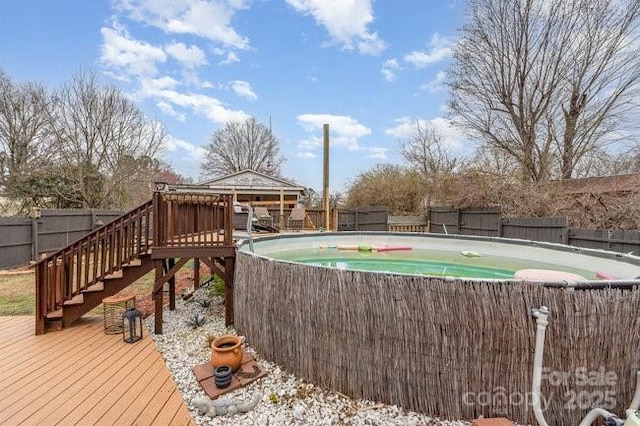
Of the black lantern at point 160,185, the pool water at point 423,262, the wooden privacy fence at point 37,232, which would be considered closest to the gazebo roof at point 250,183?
the wooden privacy fence at point 37,232

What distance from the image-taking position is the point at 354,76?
15.0 meters

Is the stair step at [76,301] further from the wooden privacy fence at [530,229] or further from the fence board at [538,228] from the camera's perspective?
the fence board at [538,228]

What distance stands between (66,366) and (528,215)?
11833 millimetres

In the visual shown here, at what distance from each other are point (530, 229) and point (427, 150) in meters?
9.80

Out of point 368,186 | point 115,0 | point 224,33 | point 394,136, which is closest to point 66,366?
point 115,0

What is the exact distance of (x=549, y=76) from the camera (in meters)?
12.7

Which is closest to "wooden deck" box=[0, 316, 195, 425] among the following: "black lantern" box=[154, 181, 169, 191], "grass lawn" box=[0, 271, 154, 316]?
"grass lawn" box=[0, 271, 154, 316]

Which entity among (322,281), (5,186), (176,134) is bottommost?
(322,281)

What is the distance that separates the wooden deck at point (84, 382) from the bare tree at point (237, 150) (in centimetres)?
2730

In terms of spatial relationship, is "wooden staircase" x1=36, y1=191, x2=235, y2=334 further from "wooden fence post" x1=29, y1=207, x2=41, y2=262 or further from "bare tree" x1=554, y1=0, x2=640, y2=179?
"bare tree" x1=554, y1=0, x2=640, y2=179

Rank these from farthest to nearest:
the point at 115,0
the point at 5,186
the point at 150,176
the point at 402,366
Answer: the point at 150,176 < the point at 5,186 < the point at 115,0 < the point at 402,366

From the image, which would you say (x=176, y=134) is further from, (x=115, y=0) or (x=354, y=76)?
(x=354, y=76)

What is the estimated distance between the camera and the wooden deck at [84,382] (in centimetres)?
279

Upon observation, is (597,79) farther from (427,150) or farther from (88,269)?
(88,269)
